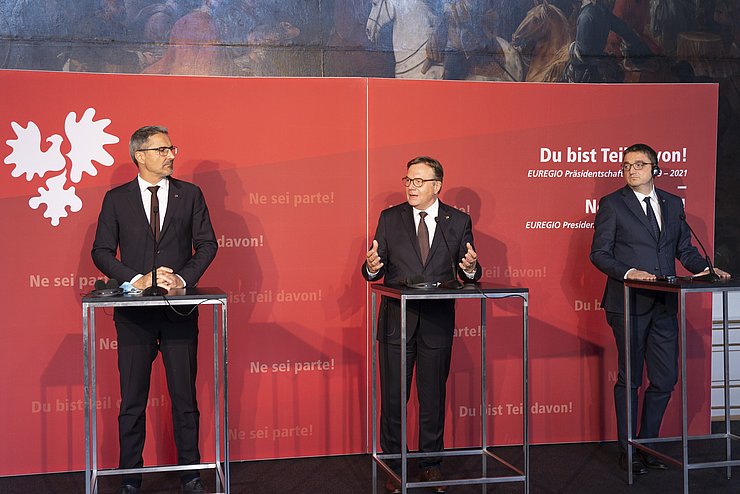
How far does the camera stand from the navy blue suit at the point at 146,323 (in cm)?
423

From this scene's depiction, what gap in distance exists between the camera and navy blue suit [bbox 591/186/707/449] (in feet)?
15.9

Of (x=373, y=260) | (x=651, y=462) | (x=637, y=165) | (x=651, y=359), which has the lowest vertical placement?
(x=651, y=462)

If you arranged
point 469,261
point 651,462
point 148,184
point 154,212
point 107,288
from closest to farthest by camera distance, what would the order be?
point 107,288
point 154,212
point 469,261
point 148,184
point 651,462

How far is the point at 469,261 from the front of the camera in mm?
4234

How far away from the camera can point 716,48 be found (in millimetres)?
6652

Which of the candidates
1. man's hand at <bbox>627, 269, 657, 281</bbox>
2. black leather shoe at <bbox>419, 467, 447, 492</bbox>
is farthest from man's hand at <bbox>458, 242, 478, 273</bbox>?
black leather shoe at <bbox>419, 467, 447, 492</bbox>

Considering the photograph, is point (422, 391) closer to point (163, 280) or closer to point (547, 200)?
point (163, 280)

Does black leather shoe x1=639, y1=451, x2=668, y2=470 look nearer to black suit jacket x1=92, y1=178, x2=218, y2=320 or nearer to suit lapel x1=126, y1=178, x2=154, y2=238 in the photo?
black suit jacket x1=92, y1=178, x2=218, y2=320

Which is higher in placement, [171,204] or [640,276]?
[171,204]

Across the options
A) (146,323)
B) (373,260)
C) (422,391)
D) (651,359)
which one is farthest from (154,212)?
(651,359)

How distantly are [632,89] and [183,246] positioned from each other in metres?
3.21

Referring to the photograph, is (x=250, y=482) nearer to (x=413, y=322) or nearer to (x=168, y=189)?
(x=413, y=322)

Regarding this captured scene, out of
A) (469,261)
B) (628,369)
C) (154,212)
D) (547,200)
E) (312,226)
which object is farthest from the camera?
(547,200)

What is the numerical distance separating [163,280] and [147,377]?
25.0 inches
